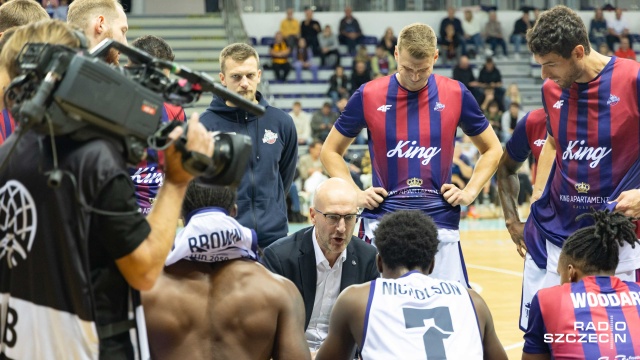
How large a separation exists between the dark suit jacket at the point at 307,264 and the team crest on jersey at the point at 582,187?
1166 mm

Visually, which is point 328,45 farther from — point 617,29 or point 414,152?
point 414,152

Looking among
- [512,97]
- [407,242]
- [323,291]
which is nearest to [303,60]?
[512,97]

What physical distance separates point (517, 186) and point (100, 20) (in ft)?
9.32

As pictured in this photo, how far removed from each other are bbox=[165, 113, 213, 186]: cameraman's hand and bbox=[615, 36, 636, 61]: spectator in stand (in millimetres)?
22400

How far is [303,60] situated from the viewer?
24031mm

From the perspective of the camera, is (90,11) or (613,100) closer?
(90,11)

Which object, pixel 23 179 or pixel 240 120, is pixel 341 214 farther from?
pixel 23 179

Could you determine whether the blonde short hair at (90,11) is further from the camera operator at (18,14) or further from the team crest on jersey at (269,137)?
the team crest on jersey at (269,137)

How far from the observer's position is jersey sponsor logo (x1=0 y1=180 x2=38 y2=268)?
292 cm

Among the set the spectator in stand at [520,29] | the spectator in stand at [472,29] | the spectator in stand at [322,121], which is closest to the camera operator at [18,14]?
the spectator in stand at [322,121]

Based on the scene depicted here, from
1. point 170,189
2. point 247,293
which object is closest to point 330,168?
point 247,293

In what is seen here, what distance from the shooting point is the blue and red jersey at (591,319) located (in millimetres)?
4184

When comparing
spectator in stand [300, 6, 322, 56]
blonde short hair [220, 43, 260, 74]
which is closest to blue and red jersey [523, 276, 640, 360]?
blonde short hair [220, 43, 260, 74]

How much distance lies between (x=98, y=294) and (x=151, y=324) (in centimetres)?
90
